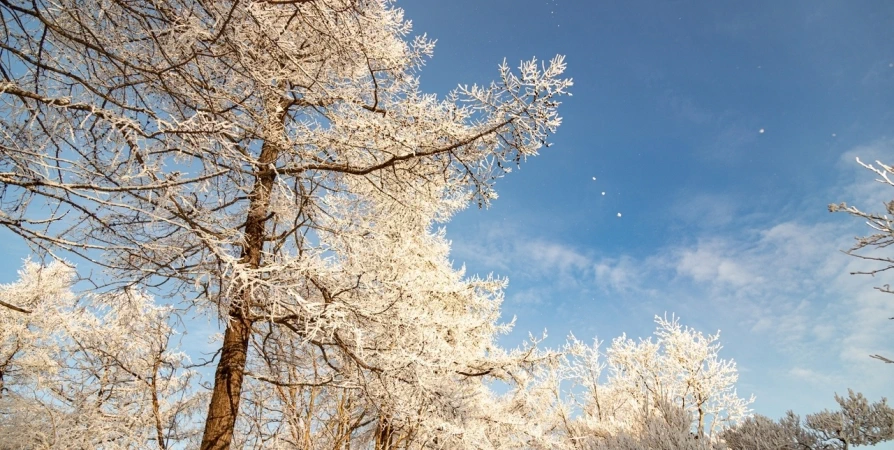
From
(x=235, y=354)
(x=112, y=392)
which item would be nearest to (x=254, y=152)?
(x=235, y=354)

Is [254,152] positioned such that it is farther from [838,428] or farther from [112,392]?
A: [838,428]

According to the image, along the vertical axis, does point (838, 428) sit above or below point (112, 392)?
below

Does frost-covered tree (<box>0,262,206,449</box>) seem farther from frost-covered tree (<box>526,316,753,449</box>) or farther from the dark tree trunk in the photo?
frost-covered tree (<box>526,316,753,449</box>)

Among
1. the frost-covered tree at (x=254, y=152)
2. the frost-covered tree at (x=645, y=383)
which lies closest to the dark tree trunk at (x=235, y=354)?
the frost-covered tree at (x=254, y=152)

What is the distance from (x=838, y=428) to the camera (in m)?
7.63

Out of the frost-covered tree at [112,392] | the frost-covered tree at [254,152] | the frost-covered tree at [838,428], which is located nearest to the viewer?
the frost-covered tree at [254,152]

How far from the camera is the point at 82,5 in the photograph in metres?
3.15

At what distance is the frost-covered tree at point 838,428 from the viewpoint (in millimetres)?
7453

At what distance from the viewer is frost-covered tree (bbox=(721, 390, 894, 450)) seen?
745 cm

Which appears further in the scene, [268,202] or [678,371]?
[678,371]

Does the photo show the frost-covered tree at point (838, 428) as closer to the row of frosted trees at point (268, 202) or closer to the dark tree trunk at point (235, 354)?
the row of frosted trees at point (268, 202)

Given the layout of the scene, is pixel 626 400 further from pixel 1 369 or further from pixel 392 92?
pixel 1 369

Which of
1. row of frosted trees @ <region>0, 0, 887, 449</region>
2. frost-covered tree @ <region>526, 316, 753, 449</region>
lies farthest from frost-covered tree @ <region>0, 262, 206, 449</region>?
frost-covered tree @ <region>526, 316, 753, 449</region>

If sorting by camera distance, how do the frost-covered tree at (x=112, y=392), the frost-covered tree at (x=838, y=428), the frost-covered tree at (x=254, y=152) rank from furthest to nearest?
the frost-covered tree at (x=838, y=428) → the frost-covered tree at (x=112, y=392) → the frost-covered tree at (x=254, y=152)
